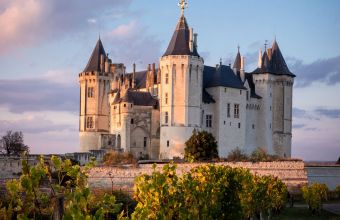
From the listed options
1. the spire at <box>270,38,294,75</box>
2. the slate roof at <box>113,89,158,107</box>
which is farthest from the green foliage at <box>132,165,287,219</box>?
the spire at <box>270,38,294,75</box>

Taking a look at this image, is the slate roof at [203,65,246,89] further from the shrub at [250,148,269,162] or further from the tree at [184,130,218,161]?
the tree at [184,130,218,161]

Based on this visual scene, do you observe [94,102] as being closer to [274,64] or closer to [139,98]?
[139,98]

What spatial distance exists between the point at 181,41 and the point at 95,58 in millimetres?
14049

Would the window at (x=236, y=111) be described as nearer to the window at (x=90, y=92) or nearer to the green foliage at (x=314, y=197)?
the window at (x=90, y=92)

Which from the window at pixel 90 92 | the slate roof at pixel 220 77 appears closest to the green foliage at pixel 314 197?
the slate roof at pixel 220 77

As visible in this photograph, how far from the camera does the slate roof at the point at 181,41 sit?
6091 centimetres

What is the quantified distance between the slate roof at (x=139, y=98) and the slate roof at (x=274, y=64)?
43.7 ft

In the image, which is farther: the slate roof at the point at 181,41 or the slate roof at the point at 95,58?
the slate roof at the point at 95,58

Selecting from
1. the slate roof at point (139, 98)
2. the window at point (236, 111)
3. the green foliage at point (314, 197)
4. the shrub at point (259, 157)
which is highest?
the slate roof at point (139, 98)

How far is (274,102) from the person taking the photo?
70000 millimetres

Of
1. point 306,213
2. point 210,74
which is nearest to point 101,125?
point 210,74

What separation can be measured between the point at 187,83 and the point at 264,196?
1295 inches

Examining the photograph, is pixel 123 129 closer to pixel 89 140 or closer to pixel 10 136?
pixel 89 140

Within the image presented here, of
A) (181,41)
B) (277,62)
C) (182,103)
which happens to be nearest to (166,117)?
(182,103)
